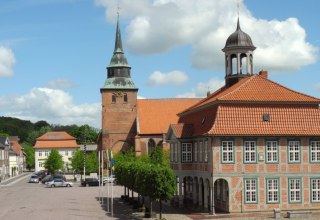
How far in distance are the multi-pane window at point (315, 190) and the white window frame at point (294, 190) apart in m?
1.00

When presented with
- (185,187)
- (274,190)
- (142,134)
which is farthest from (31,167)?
(274,190)

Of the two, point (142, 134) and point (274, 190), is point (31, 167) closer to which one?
point (142, 134)

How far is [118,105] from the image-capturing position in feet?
280

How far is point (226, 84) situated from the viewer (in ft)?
154

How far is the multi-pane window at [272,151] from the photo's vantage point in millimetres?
39625

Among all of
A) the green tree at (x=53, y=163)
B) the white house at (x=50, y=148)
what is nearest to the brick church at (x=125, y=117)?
the green tree at (x=53, y=163)

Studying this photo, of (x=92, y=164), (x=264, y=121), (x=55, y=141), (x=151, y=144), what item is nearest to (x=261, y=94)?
(x=264, y=121)

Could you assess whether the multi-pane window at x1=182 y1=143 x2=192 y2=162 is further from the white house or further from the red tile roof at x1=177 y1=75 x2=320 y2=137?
the white house

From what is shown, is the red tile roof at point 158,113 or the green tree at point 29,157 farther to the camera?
the green tree at point 29,157

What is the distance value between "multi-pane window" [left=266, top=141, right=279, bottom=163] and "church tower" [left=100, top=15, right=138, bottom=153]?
1838 inches

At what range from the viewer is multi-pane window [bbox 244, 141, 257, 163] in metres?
39.3

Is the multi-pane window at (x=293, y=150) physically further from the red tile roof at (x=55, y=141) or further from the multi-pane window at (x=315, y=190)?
the red tile roof at (x=55, y=141)

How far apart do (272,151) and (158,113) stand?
49.2 m

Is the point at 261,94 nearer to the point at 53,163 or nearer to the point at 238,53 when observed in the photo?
the point at 238,53
